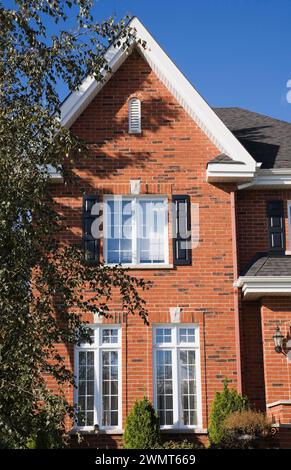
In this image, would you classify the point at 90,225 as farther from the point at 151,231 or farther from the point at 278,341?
the point at 278,341

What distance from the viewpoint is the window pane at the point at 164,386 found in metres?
15.3

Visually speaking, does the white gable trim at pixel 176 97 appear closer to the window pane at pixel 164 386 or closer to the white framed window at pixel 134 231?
the white framed window at pixel 134 231

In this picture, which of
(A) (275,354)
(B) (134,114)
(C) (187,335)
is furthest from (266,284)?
(B) (134,114)

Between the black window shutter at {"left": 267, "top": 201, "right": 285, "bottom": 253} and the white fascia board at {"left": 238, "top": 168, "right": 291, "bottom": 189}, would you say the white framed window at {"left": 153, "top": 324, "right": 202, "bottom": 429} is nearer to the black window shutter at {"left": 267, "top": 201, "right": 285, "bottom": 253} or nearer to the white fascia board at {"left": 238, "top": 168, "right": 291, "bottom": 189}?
the black window shutter at {"left": 267, "top": 201, "right": 285, "bottom": 253}

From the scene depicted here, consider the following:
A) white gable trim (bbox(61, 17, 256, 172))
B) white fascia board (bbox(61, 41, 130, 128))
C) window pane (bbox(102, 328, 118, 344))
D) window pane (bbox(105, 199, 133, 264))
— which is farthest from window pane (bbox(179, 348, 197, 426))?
white fascia board (bbox(61, 41, 130, 128))

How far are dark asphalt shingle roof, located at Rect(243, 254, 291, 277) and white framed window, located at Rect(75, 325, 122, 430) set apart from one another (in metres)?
3.38

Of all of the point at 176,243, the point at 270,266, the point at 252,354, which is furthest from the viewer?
the point at 176,243

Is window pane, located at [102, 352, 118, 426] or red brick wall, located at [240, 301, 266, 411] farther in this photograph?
red brick wall, located at [240, 301, 266, 411]

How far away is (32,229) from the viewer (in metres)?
9.77

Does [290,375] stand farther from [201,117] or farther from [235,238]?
[201,117]

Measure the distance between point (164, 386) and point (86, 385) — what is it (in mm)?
1716

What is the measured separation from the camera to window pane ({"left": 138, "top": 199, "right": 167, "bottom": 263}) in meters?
16.4

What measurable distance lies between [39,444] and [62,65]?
7.62 meters

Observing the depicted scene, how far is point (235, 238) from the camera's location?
53.8ft
